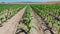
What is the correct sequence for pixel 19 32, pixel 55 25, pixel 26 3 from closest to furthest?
pixel 19 32 → pixel 55 25 → pixel 26 3

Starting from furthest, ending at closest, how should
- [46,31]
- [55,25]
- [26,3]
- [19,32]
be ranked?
[26,3] < [55,25] < [46,31] < [19,32]

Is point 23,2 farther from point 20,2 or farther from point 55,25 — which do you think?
point 55,25

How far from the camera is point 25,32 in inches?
205

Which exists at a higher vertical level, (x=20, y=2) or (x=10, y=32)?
(x=10, y=32)

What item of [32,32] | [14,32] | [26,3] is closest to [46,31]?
[32,32]

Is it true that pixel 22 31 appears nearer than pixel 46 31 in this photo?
Yes

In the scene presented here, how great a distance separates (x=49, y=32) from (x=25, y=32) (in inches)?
27.8

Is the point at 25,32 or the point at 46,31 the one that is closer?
the point at 25,32

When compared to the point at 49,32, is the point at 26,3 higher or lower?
lower

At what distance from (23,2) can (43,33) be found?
16.4m

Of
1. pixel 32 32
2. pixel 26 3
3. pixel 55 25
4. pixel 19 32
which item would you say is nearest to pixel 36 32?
pixel 32 32

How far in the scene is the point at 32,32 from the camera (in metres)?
5.26

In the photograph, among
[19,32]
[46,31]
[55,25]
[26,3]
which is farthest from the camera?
[26,3]

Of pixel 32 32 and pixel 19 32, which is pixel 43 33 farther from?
pixel 19 32
